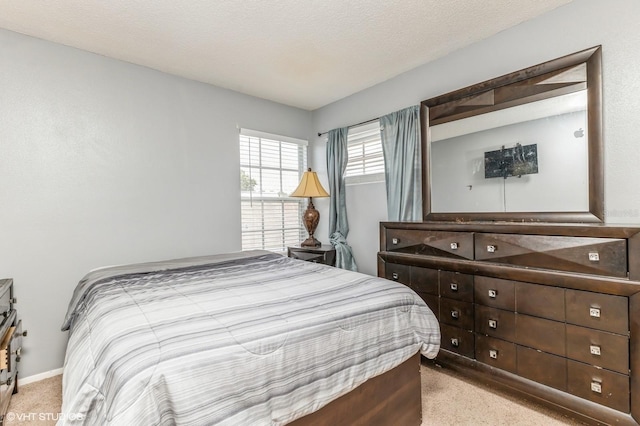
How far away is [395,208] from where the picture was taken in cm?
316

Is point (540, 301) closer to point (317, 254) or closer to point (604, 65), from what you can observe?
point (604, 65)

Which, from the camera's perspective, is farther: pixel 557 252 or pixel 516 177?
pixel 516 177

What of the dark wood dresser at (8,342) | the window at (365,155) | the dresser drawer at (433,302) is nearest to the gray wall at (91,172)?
the dark wood dresser at (8,342)

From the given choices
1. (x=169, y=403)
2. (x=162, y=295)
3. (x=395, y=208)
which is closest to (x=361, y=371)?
(x=169, y=403)

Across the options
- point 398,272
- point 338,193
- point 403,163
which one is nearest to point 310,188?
point 338,193

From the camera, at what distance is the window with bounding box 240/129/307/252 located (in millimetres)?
3631

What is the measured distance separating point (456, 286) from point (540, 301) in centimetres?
51

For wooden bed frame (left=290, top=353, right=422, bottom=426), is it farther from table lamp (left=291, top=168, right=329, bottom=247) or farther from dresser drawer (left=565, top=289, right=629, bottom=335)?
table lamp (left=291, top=168, right=329, bottom=247)

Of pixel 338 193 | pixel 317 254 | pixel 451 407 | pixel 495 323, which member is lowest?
pixel 451 407

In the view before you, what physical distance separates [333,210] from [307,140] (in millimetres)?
1105

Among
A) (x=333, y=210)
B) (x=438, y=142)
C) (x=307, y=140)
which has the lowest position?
(x=333, y=210)

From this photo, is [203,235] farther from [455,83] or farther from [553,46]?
[553,46]

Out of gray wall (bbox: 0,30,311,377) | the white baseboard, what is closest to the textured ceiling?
gray wall (bbox: 0,30,311,377)

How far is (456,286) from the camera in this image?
221 centimetres
